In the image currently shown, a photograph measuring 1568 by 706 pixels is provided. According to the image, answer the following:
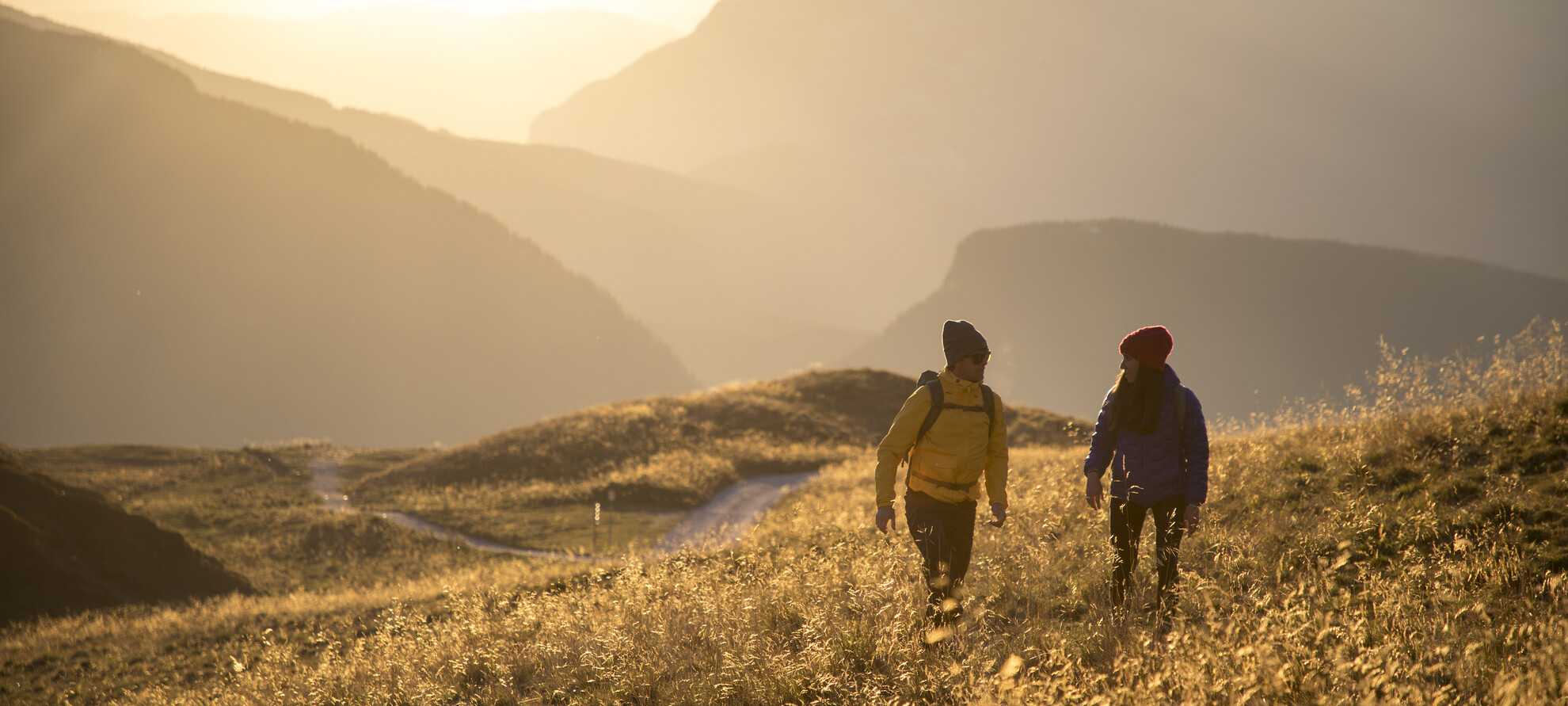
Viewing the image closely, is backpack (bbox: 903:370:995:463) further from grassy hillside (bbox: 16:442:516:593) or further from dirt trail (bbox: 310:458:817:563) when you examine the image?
grassy hillside (bbox: 16:442:516:593)

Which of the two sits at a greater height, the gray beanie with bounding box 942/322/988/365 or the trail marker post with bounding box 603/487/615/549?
the gray beanie with bounding box 942/322/988/365

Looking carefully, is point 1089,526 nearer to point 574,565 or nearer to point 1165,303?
point 574,565

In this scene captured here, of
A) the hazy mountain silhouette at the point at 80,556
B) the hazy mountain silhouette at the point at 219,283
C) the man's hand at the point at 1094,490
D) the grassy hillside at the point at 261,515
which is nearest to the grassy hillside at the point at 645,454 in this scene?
the grassy hillside at the point at 261,515

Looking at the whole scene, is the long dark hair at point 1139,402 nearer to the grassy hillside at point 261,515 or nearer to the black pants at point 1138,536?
the black pants at point 1138,536

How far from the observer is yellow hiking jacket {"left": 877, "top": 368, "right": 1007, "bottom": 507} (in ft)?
15.7

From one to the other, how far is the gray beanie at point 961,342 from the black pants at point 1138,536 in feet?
4.71

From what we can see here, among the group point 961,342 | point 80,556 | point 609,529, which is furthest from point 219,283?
point 961,342

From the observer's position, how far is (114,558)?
16.2 metres

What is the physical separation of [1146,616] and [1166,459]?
1.02m

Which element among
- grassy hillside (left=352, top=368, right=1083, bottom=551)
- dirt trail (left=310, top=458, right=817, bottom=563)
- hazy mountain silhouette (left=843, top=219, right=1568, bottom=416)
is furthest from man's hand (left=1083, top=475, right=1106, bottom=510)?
hazy mountain silhouette (left=843, top=219, right=1568, bottom=416)

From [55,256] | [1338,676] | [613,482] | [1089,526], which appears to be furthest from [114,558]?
[55,256]

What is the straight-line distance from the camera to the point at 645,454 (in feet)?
102

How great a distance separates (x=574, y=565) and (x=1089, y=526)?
405 inches

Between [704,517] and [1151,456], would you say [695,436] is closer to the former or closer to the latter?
[704,517]
